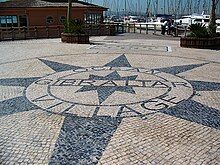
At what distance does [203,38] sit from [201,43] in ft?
0.95

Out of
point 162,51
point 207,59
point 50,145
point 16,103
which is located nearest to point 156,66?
point 207,59

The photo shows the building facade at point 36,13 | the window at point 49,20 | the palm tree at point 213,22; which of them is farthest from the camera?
the window at point 49,20

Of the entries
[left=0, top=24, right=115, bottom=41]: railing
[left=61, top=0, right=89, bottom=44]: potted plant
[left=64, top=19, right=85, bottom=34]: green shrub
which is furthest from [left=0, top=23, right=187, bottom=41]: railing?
[left=61, top=0, right=89, bottom=44]: potted plant

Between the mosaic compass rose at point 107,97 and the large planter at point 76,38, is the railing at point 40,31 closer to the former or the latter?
the large planter at point 76,38

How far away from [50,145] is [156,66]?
688 centimetres

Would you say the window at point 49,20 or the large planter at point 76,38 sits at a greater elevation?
the window at point 49,20

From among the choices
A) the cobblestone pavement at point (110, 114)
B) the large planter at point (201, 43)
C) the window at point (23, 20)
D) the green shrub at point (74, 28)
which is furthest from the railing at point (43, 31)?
the cobblestone pavement at point (110, 114)

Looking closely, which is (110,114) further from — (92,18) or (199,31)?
(92,18)

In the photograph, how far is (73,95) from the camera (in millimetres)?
7578

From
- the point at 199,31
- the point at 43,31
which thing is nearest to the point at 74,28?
the point at 43,31

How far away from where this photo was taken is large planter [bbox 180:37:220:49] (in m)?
16.3

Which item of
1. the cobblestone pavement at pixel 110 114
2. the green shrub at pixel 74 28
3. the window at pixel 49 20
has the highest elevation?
the window at pixel 49 20

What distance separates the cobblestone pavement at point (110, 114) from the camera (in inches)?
185

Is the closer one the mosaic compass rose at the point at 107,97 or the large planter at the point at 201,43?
the mosaic compass rose at the point at 107,97
